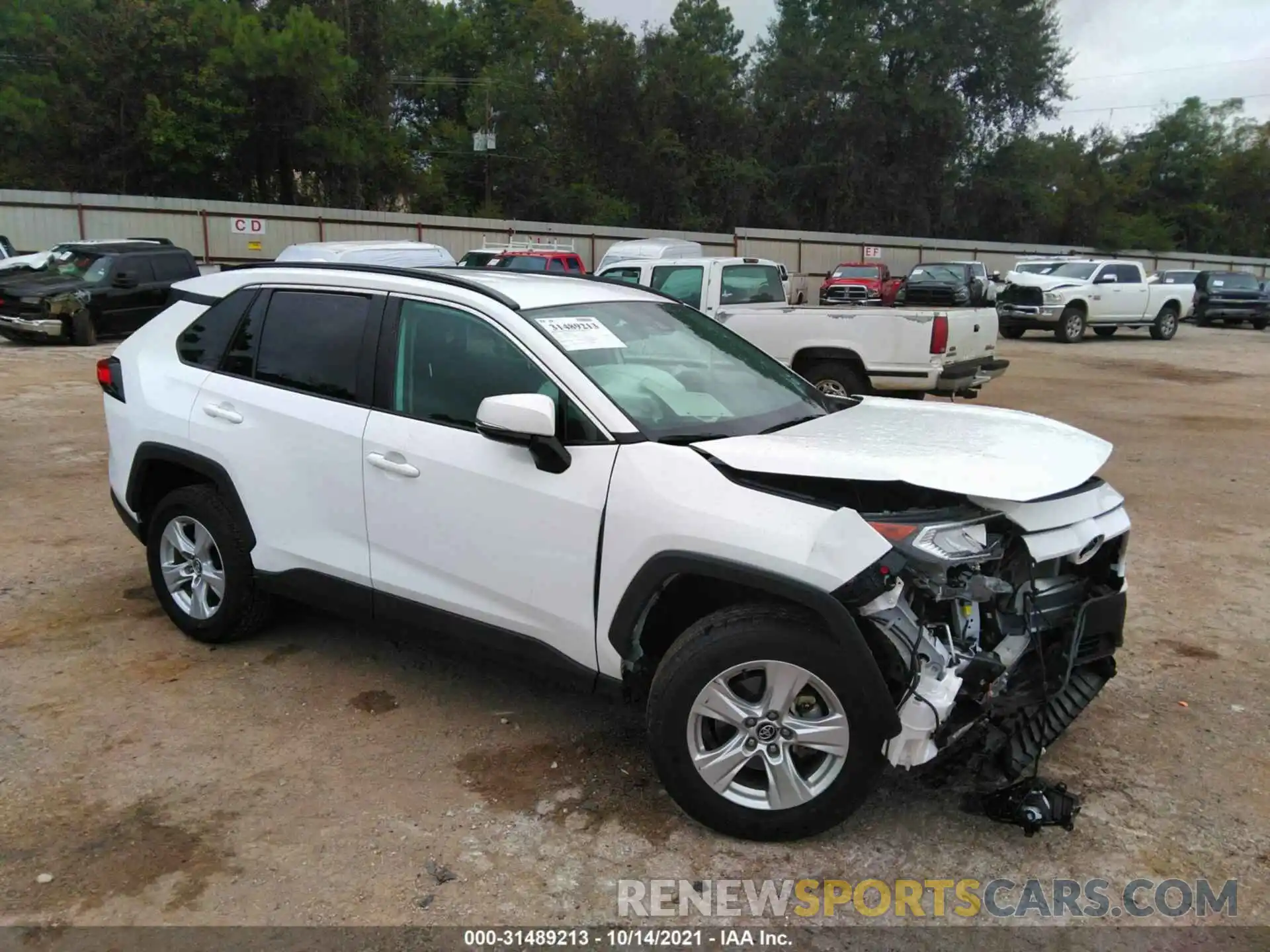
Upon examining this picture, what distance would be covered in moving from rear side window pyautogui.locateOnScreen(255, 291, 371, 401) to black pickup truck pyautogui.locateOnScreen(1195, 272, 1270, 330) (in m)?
31.5

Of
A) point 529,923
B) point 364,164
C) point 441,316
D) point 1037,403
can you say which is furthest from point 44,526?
point 364,164

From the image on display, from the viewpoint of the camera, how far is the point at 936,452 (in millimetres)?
3354

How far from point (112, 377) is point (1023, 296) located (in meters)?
22.1

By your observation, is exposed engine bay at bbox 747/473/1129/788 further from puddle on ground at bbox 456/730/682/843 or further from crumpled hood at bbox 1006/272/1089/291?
crumpled hood at bbox 1006/272/1089/291

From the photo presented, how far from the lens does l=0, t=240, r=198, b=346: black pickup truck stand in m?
16.3

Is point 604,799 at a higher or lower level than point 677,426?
lower

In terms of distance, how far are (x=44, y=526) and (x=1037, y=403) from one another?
11392 millimetres

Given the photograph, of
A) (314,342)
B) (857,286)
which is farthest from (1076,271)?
(314,342)

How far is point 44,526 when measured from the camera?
6.52 meters

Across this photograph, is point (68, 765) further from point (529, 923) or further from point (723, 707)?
point (723, 707)

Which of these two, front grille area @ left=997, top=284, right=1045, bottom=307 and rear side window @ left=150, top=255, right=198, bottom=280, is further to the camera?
front grille area @ left=997, top=284, right=1045, bottom=307

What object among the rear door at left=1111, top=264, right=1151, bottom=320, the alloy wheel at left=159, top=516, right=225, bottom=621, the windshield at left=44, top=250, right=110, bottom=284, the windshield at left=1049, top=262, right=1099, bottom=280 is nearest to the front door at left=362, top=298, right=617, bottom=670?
the alloy wheel at left=159, top=516, right=225, bottom=621

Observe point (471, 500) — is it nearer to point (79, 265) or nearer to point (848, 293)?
point (79, 265)

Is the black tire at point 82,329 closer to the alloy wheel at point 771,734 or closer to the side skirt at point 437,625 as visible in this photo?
the side skirt at point 437,625
